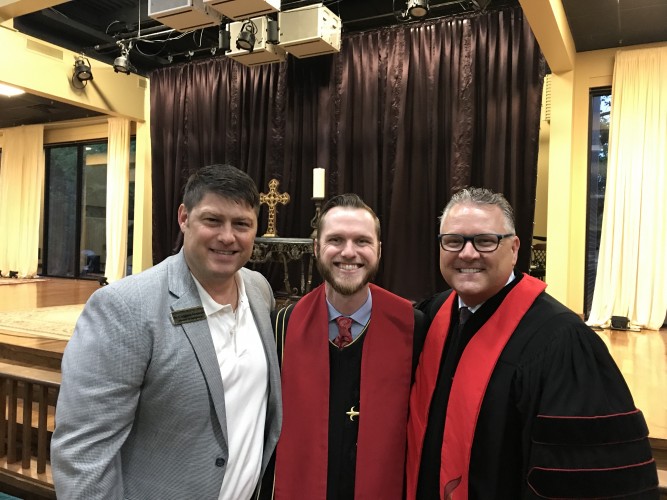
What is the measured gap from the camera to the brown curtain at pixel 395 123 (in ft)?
17.5

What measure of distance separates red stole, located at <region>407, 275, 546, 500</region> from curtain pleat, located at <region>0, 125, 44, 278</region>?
9.37 metres

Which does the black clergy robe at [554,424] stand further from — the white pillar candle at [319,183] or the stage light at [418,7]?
the white pillar candle at [319,183]

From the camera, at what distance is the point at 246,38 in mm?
5375

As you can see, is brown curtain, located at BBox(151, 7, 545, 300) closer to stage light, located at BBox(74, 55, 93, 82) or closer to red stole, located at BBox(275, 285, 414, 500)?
stage light, located at BBox(74, 55, 93, 82)

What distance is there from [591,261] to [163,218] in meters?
5.64

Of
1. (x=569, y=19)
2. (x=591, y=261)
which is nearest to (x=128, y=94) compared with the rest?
(x=569, y=19)

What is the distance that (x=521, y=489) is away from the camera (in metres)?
1.31

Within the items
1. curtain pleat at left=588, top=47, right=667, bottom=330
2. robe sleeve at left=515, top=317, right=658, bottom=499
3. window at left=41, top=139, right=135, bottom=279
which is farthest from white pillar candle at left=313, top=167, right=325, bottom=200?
window at left=41, top=139, right=135, bottom=279

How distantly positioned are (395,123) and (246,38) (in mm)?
1867

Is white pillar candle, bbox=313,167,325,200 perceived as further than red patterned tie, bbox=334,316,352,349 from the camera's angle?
Yes

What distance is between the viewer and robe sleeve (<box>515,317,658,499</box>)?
3.92ft

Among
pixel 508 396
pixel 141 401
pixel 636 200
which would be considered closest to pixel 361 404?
pixel 508 396

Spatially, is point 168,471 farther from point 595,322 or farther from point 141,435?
point 595,322

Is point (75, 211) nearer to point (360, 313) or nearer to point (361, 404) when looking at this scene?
point (360, 313)
